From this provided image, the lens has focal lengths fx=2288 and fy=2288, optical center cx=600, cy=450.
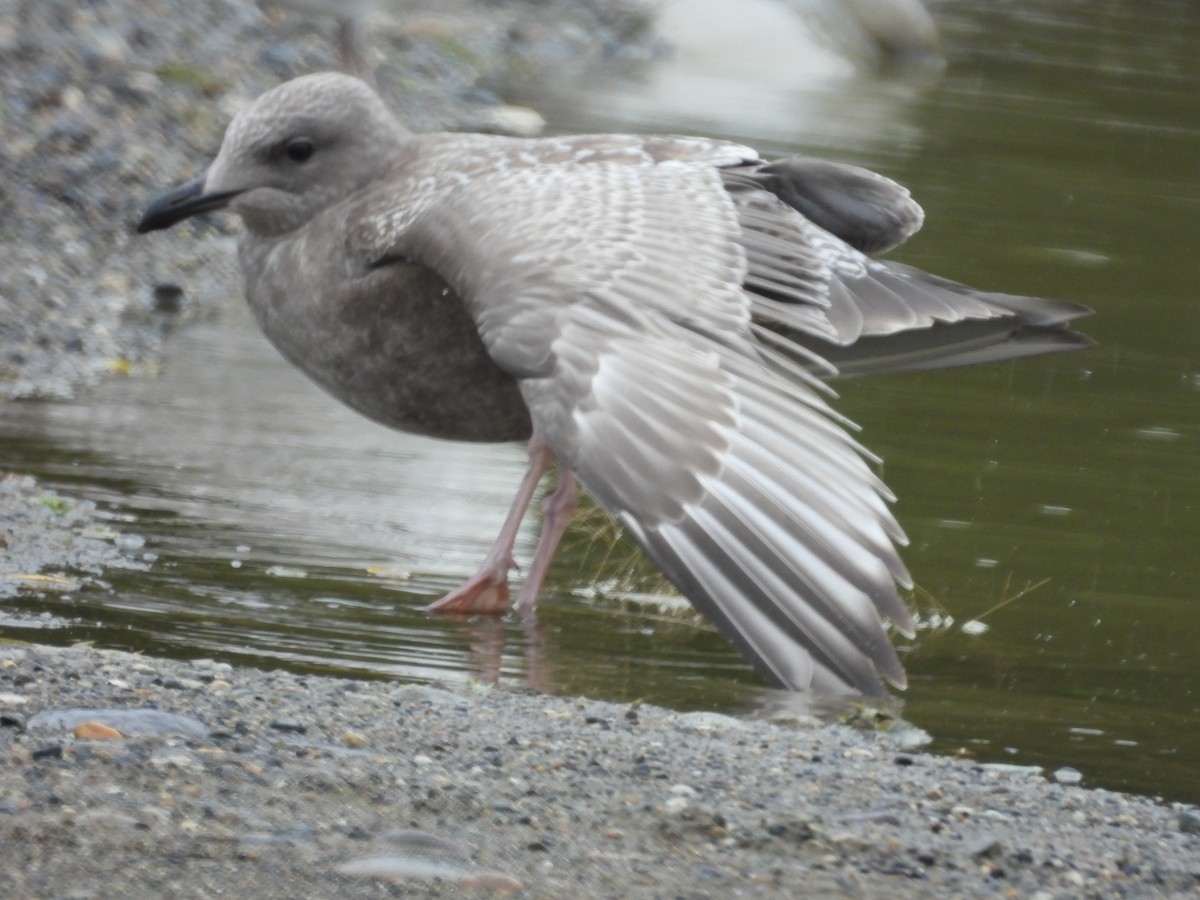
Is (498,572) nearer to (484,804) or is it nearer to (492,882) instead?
(484,804)

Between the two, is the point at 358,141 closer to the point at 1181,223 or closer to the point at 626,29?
the point at 1181,223

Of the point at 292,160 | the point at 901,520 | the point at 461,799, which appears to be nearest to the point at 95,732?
the point at 461,799

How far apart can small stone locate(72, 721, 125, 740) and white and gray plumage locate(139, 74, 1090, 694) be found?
92 cm

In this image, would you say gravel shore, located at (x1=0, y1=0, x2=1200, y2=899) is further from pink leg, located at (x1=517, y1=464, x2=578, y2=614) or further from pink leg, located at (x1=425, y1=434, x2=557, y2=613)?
pink leg, located at (x1=517, y1=464, x2=578, y2=614)

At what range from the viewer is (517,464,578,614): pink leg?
221 inches

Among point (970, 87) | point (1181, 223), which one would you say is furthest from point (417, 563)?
point (970, 87)

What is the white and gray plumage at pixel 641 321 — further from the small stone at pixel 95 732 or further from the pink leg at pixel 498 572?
the small stone at pixel 95 732

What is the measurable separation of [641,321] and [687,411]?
0.93 ft

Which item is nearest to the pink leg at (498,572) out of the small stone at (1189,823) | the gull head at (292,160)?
the gull head at (292,160)

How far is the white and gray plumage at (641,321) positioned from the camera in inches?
153

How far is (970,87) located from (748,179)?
1048cm

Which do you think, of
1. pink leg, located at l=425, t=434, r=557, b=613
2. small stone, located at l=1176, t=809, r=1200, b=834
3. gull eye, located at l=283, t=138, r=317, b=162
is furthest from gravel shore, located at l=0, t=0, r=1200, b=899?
gull eye, located at l=283, t=138, r=317, b=162

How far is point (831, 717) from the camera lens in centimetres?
481

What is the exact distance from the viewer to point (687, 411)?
13.7 ft
